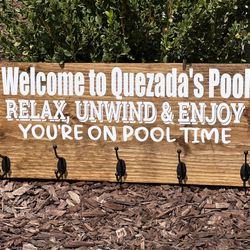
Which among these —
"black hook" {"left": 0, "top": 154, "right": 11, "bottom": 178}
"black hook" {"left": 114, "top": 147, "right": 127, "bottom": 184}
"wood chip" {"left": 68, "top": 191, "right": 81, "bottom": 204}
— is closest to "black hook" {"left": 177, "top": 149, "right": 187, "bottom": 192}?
"black hook" {"left": 114, "top": 147, "right": 127, "bottom": 184}

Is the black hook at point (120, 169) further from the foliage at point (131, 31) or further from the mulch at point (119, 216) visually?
the foliage at point (131, 31)

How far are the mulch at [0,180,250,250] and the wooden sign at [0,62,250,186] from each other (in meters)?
0.09

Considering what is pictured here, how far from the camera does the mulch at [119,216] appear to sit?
357 cm

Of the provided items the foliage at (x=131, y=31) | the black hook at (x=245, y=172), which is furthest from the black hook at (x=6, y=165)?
the black hook at (x=245, y=172)

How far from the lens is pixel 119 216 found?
3.75 metres

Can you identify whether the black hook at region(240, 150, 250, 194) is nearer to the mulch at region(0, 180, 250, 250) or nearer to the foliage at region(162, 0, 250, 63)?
the mulch at region(0, 180, 250, 250)

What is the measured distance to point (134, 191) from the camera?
3.91 m

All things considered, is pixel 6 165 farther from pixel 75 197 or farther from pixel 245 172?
pixel 245 172

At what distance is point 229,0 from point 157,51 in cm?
57

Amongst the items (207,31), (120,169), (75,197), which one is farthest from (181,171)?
(207,31)

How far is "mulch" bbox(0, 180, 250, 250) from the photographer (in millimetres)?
3574

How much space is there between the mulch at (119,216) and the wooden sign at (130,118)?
90 mm

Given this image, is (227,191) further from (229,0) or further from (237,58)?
(229,0)

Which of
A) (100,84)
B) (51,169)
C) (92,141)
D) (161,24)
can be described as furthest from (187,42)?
(51,169)
